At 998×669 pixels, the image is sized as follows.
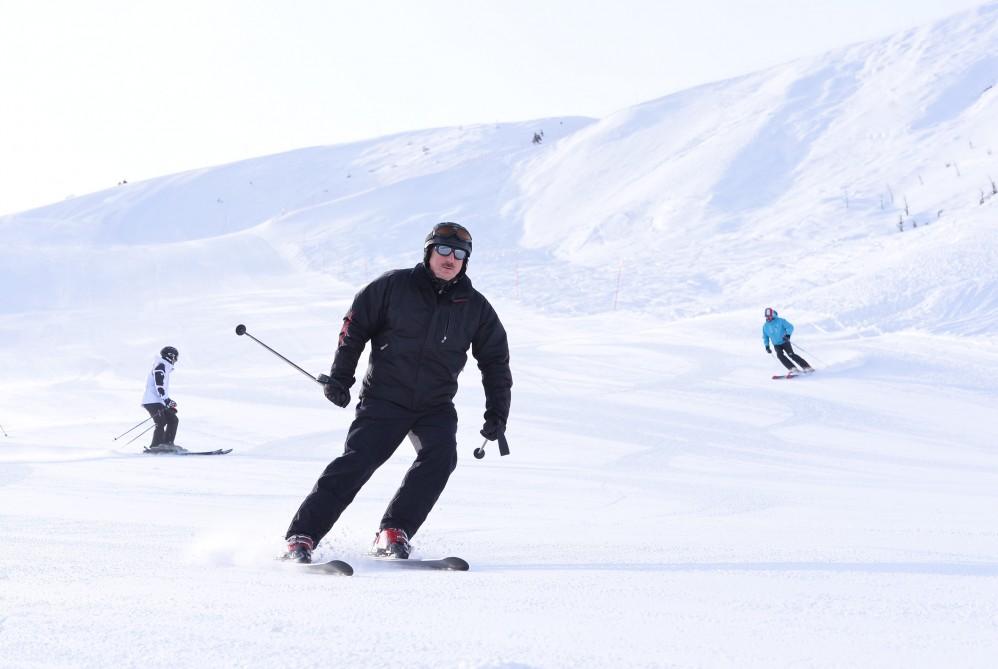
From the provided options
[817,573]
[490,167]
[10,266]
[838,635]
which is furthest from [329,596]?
[490,167]

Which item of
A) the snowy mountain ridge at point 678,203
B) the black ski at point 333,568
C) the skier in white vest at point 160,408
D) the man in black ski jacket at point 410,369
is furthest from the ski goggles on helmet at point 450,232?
the snowy mountain ridge at point 678,203

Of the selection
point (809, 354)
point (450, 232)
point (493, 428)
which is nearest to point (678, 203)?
point (809, 354)

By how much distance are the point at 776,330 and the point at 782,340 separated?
0.20 metres

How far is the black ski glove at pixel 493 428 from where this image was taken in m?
4.60

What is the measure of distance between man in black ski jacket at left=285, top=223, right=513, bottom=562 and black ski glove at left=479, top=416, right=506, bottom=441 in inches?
6.7

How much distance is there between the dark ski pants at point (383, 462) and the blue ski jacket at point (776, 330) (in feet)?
41.1

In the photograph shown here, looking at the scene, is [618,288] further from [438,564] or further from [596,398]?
[438,564]

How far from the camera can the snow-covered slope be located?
101 inches

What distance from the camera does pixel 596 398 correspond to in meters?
14.4

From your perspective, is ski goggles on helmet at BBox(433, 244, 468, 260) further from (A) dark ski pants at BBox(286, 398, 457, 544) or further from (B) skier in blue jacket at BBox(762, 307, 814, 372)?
(B) skier in blue jacket at BBox(762, 307, 814, 372)

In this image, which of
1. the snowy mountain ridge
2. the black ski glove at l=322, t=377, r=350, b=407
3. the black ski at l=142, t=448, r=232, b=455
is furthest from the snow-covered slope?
the black ski glove at l=322, t=377, r=350, b=407

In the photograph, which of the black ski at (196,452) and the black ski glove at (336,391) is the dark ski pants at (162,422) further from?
the black ski glove at (336,391)

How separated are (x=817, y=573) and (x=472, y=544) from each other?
5.66ft

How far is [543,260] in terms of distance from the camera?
29.6 metres
